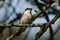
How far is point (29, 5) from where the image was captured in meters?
1.97

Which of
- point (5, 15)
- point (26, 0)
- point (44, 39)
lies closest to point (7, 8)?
point (5, 15)

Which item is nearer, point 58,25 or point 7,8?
point 58,25

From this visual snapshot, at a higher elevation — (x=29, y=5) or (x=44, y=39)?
(x=29, y=5)

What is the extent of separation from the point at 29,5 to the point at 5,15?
31cm

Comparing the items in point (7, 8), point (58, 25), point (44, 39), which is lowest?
point (44, 39)

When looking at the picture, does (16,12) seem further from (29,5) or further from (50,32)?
(50,32)

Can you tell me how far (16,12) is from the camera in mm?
2047

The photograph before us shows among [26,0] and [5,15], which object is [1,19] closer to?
[5,15]

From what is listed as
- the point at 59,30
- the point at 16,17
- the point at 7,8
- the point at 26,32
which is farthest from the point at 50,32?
the point at 7,8

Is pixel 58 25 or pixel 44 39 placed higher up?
pixel 58 25

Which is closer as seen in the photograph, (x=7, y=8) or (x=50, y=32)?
(x=50, y=32)

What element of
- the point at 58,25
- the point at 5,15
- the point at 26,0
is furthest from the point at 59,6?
the point at 5,15

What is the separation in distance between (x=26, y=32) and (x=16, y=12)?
243 mm

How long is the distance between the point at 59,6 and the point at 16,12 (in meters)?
0.47
